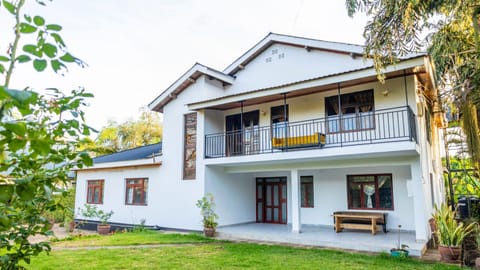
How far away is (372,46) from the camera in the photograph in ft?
31.1

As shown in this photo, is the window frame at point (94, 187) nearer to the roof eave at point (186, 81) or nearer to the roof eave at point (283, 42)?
the roof eave at point (186, 81)

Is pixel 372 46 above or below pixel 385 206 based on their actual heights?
above

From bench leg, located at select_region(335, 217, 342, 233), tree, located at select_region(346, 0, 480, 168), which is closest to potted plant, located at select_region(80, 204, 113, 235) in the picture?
bench leg, located at select_region(335, 217, 342, 233)

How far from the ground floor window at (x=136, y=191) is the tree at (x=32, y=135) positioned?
46.4 feet

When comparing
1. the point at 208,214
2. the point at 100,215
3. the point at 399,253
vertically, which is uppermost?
the point at 208,214

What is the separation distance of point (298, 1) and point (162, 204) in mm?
10341

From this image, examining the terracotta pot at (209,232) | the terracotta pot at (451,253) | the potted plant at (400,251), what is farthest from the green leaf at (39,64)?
the terracotta pot at (209,232)

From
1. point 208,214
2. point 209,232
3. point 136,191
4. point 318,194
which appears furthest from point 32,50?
point 136,191

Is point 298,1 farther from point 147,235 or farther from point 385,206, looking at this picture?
point 147,235

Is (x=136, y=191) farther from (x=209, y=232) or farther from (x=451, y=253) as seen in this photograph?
(x=451, y=253)

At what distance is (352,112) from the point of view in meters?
11.8

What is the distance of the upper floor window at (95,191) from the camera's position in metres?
17.6

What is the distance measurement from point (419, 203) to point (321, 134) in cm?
355

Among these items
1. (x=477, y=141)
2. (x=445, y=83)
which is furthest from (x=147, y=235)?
(x=445, y=83)
